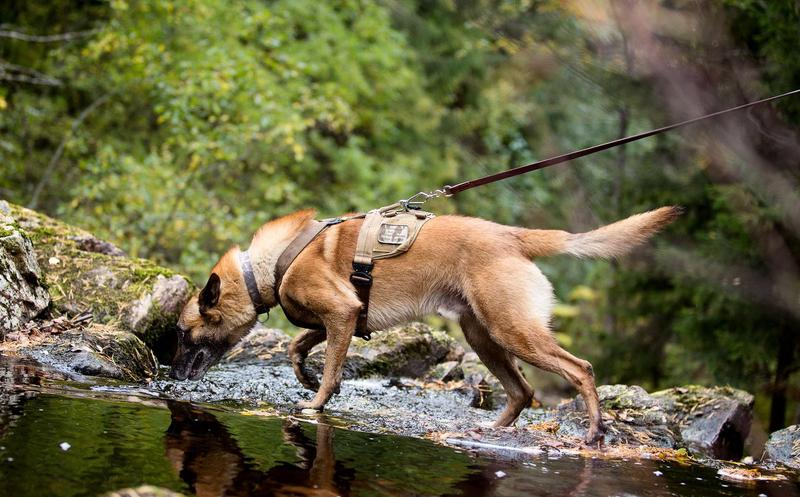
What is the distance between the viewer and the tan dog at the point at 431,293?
5297 mm

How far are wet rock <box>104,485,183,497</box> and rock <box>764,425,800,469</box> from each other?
432cm

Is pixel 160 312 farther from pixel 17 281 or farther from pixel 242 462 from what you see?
pixel 242 462

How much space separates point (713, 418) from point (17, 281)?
228 inches

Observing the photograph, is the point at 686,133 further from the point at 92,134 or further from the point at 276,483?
the point at 92,134

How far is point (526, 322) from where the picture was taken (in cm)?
529

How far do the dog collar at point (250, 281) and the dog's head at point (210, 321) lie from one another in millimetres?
49

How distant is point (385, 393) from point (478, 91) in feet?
53.5

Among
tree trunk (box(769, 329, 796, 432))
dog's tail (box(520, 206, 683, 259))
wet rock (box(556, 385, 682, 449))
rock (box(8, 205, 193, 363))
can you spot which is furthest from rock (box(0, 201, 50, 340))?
tree trunk (box(769, 329, 796, 432))

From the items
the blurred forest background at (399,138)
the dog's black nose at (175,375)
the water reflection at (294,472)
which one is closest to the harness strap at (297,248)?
the dog's black nose at (175,375)

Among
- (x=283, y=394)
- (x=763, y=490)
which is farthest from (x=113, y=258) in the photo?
(x=763, y=490)

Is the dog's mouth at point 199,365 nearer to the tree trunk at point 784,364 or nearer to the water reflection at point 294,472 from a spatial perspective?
the water reflection at point 294,472

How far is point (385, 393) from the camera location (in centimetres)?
652

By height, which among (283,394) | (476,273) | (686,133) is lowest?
(283,394)

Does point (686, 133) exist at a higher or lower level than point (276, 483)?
higher
